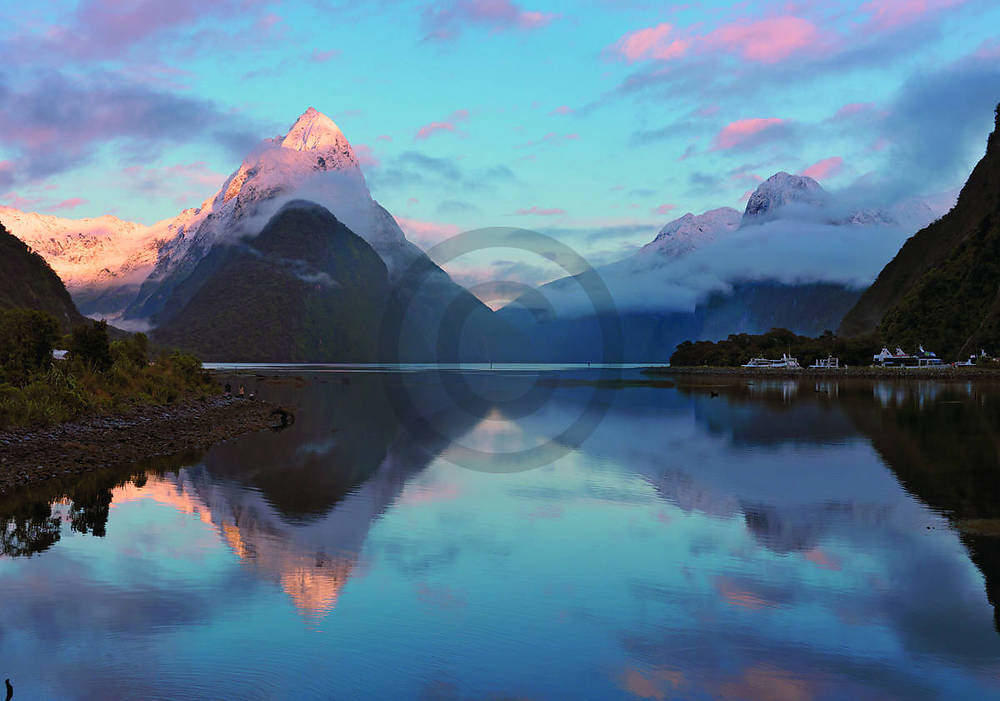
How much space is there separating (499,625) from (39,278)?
7699 inches

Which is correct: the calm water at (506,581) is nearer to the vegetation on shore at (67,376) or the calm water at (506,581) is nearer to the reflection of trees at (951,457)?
the reflection of trees at (951,457)

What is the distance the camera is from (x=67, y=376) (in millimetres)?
57656

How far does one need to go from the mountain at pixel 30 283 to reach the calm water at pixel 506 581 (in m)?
143

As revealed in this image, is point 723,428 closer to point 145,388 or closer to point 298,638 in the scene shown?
Answer: point 145,388

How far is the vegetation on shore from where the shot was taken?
4769 centimetres

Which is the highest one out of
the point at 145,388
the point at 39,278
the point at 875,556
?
the point at 39,278

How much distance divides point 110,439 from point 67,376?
42.9ft

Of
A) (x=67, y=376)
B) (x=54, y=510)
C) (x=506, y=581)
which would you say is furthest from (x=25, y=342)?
(x=506, y=581)

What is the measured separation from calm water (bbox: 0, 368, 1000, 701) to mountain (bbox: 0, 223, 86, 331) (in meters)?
143

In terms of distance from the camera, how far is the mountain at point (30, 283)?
535ft

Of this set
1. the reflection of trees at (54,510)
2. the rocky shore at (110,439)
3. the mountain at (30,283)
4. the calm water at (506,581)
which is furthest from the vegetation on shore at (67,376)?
the mountain at (30,283)

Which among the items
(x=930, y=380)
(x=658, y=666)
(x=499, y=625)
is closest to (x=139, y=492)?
(x=499, y=625)

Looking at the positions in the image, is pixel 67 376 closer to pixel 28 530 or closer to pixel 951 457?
pixel 28 530

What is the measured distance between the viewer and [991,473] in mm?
40625
